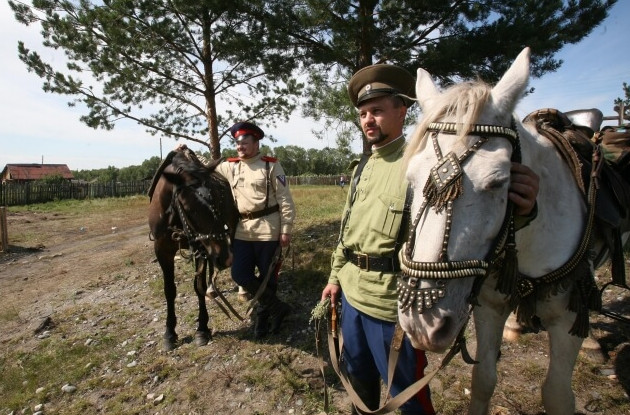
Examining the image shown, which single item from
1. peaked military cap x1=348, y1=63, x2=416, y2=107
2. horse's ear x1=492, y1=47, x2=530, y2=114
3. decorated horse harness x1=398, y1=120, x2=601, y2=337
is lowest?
decorated horse harness x1=398, y1=120, x2=601, y2=337

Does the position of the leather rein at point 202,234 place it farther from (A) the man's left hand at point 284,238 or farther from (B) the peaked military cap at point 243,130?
(B) the peaked military cap at point 243,130

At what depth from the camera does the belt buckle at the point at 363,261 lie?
1767mm

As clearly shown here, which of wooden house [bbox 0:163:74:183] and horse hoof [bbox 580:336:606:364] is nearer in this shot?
horse hoof [bbox 580:336:606:364]

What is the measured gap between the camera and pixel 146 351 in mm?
3844

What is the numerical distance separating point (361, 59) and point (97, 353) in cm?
613

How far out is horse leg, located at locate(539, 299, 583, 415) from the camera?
6.16 ft

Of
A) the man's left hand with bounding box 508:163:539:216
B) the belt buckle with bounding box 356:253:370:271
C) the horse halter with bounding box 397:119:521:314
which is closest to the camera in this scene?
the horse halter with bounding box 397:119:521:314

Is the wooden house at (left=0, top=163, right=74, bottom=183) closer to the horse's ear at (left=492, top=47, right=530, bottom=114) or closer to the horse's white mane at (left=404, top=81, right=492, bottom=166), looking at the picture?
the horse's white mane at (left=404, top=81, right=492, bottom=166)

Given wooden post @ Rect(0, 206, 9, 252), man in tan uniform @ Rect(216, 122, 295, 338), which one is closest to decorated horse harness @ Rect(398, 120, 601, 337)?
man in tan uniform @ Rect(216, 122, 295, 338)

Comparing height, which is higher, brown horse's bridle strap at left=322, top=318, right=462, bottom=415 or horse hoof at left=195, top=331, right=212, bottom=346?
brown horse's bridle strap at left=322, top=318, right=462, bottom=415

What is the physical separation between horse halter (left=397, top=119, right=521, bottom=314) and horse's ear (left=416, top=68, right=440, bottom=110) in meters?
0.36

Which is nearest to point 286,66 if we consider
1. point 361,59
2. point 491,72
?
point 361,59

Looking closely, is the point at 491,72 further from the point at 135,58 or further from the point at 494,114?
the point at 135,58

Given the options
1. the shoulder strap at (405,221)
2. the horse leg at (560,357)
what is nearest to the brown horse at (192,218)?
the shoulder strap at (405,221)
